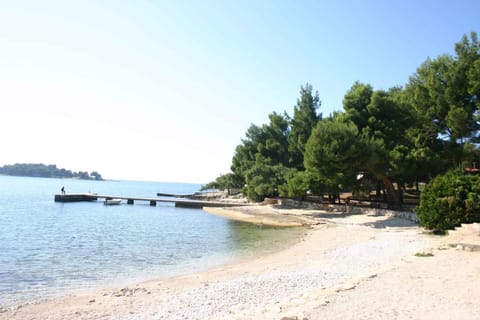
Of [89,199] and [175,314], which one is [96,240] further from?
[89,199]

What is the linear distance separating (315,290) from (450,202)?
12.1m

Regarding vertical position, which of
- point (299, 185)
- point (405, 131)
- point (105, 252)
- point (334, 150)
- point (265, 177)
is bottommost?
point (105, 252)

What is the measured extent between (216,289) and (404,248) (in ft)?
30.3

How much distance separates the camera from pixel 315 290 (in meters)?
9.29

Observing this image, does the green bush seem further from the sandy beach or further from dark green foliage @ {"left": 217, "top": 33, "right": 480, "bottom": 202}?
dark green foliage @ {"left": 217, "top": 33, "right": 480, "bottom": 202}

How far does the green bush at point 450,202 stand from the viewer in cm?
1762

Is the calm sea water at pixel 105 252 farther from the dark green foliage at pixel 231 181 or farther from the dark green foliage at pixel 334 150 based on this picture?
the dark green foliage at pixel 231 181

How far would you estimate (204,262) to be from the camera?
55.3 feet

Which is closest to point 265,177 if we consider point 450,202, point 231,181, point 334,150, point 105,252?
point 231,181

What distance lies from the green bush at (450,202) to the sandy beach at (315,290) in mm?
1737

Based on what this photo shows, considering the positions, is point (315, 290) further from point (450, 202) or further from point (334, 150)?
point (334, 150)

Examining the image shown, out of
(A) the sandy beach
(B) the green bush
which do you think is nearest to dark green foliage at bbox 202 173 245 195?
(B) the green bush

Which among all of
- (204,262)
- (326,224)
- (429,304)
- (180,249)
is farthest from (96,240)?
(429,304)

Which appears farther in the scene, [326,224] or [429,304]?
[326,224]
